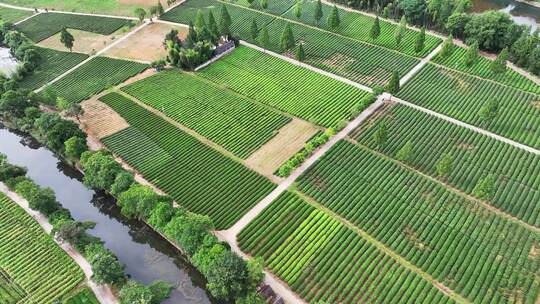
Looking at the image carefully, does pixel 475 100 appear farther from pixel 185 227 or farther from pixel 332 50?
pixel 185 227

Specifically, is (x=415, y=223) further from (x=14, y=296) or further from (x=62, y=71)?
(x=62, y=71)

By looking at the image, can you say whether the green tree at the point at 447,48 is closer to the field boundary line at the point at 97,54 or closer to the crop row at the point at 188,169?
the crop row at the point at 188,169

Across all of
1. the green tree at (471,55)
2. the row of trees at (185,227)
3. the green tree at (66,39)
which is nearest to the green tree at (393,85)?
the green tree at (471,55)

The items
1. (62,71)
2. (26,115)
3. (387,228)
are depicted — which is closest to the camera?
(387,228)

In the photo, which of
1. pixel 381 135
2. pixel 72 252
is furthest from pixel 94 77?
pixel 381 135

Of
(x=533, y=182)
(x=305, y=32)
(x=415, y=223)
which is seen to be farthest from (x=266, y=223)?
(x=305, y=32)

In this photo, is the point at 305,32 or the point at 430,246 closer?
the point at 430,246

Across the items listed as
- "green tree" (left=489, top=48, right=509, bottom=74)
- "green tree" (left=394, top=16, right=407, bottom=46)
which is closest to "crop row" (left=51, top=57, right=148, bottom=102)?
"green tree" (left=394, top=16, right=407, bottom=46)

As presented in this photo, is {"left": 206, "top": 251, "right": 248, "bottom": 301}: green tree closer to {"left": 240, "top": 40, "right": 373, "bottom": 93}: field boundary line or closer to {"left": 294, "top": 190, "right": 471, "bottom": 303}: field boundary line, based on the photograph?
{"left": 294, "top": 190, "right": 471, "bottom": 303}: field boundary line
